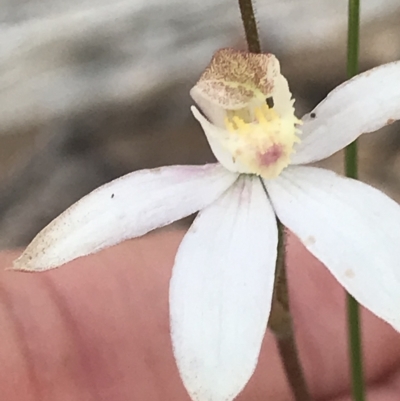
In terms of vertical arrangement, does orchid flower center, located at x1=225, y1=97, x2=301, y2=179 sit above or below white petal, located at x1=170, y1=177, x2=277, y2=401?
above

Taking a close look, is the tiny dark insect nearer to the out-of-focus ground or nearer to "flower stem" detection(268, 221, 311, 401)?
"flower stem" detection(268, 221, 311, 401)

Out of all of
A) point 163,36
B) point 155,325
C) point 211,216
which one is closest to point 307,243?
point 211,216

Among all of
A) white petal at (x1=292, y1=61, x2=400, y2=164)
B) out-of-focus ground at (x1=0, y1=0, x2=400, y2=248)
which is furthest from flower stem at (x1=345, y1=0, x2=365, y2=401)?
out-of-focus ground at (x1=0, y1=0, x2=400, y2=248)

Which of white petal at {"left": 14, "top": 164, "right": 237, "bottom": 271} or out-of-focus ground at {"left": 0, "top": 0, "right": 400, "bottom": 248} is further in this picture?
out-of-focus ground at {"left": 0, "top": 0, "right": 400, "bottom": 248}

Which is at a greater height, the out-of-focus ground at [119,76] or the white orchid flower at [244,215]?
the white orchid flower at [244,215]

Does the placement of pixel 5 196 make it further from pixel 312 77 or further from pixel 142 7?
pixel 312 77

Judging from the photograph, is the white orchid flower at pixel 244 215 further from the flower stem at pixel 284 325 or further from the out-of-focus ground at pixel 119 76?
the out-of-focus ground at pixel 119 76

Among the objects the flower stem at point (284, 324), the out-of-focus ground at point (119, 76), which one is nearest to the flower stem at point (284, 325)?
the flower stem at point (284, 324)
